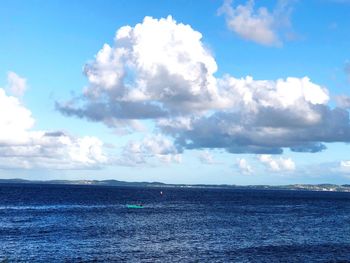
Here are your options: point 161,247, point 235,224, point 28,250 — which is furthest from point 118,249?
point 235,224

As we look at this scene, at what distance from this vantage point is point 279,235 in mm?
105188

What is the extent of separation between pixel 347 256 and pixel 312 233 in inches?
1195

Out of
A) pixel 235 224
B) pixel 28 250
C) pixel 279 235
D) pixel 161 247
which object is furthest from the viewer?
pixel 235 224

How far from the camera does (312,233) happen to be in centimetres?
11088

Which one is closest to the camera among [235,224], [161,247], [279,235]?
[161,247]

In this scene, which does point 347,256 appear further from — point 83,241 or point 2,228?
point 2,228

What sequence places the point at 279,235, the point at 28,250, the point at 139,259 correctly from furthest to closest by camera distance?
1. the point at 279,235
2. the point at 28,250
3. the point at 139,259

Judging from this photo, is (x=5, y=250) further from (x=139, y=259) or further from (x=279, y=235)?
(x=279, y=235)

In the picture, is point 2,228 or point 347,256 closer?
point 347,256

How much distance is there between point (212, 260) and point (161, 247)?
13.6 meters

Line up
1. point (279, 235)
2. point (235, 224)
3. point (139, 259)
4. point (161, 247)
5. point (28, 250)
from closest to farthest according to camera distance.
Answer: point (139, 259) → point (28, 250) → point (161, 247) → point (279, 235) → point (235, 224)

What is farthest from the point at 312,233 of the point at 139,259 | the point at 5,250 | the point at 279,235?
the point at 5,250

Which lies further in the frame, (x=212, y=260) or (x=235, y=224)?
(x=235, y=224)

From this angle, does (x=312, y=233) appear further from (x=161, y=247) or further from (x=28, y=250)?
(x=28, y=250)
